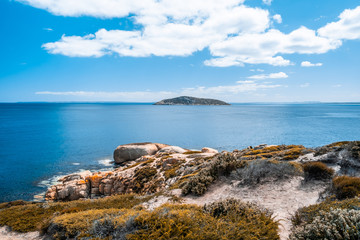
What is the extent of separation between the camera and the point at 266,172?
45.2ft

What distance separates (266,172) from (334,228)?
27.8ft

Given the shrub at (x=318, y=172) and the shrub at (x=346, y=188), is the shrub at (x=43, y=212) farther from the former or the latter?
the shrub at (x=318, y=172)

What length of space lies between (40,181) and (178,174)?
26536 millimetres

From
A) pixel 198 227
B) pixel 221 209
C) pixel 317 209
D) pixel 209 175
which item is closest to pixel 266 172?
pixel 209 175

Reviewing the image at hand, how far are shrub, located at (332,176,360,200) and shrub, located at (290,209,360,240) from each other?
3745 mm

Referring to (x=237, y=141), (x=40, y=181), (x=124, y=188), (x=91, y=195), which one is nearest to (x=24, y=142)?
(x=40, y=181)

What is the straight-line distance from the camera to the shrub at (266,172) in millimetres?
13368

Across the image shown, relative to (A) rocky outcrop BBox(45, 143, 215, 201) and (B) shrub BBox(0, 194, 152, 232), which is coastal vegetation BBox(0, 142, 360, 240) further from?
(A) rocky outcrop BBox(45, 143, 215, 201)

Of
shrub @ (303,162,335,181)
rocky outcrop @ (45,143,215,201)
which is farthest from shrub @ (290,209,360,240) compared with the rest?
rocky outcrop @ (45,143,215,201)

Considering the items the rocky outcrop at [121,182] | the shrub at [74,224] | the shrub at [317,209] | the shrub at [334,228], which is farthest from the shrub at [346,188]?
the rocky outcrop at [121,182]

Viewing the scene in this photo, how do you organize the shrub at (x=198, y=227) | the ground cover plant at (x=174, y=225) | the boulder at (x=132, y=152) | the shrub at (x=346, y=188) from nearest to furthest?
the shrub at (x=198, y=227)
the ground cover plant at (x=174, y=225)
the shrub at (x=346, y=188)
the boulder at (x=132, y=152)

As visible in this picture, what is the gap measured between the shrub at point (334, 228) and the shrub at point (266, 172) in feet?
23.2

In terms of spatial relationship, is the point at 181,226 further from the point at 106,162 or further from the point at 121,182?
the point at 106,162

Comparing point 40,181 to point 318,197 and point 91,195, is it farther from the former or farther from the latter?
point 318,197
